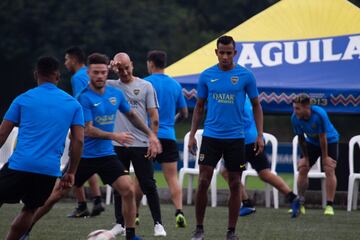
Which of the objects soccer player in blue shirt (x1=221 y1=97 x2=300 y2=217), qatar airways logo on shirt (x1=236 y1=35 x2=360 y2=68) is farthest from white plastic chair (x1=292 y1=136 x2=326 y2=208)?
soccer player in blue shirt (x1=221 y1=97 x2=300 y2=217)

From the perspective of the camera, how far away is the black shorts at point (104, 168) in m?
11.1

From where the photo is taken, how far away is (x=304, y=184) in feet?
54.6

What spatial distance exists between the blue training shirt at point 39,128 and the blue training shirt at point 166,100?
421 centimetres

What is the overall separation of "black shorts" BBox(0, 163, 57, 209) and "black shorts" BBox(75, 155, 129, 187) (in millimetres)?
1555

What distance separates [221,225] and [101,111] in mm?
3330

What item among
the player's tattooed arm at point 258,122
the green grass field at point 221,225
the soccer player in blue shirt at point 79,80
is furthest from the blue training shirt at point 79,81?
the player's tattooed arm at point 258,122

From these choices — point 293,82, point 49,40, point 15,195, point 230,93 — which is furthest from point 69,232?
point 49,40

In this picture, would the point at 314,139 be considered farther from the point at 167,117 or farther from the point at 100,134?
the point at 100,134

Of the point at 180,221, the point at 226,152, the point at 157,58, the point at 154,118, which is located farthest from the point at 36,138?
the point at 157,58

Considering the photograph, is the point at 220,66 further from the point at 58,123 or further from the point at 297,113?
the point at 297,113

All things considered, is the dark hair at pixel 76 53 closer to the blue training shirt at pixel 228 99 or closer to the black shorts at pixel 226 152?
the blue training shirt at pixel 228 99

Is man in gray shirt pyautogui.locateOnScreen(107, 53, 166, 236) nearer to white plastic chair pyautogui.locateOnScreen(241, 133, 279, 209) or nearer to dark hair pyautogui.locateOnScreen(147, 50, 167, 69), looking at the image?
dark hair pyautogui.locateOnScreen(147, 50, 167, 69)

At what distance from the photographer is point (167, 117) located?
13859 mm

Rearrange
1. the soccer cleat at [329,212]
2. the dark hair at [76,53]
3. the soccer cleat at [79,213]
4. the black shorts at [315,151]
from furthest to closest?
the black shorts at [315,151] → the soccer cleat at [329,212] → the soccer cleat at [79,213] → the dark hair at [76,53]
